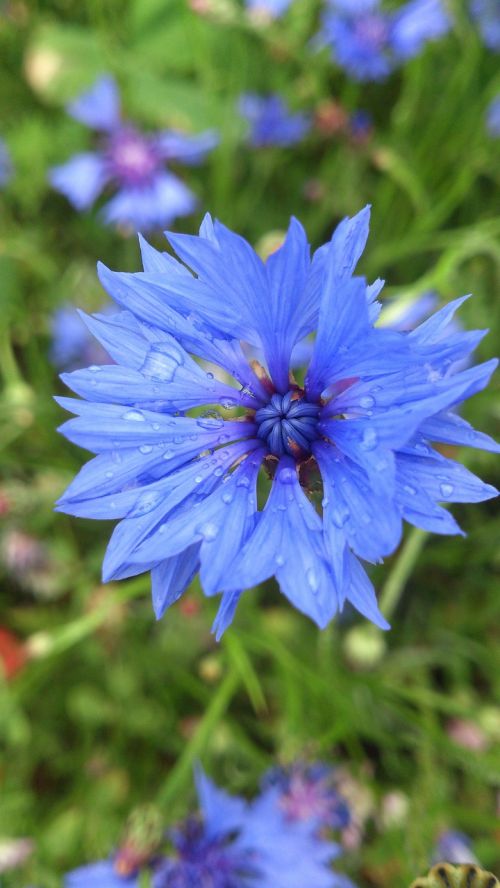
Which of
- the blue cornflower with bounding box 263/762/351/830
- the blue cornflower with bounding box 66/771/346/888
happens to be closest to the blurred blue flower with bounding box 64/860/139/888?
the blue cornflower with bounding box 66/771/346/888

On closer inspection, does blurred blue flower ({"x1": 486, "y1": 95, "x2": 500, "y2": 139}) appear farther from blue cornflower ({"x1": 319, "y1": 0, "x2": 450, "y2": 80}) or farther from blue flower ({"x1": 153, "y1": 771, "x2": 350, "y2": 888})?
blue flower ({"x1": 153, "y1": 771, "x2": 350, "y2": 888})

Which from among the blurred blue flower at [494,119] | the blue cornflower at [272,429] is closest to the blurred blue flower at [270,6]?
the blurred blue flower at [494,119]

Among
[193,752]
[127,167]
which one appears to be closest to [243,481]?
[193,752]

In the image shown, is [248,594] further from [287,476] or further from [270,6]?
[270,6]

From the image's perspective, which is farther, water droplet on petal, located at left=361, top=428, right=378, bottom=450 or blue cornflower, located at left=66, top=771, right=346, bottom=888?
blue cornflower, located at left=66, top=771, right=346, bottom=888

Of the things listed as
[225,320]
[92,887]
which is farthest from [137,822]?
[225,320]

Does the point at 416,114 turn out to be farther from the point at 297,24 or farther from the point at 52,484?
the point at 52,484
